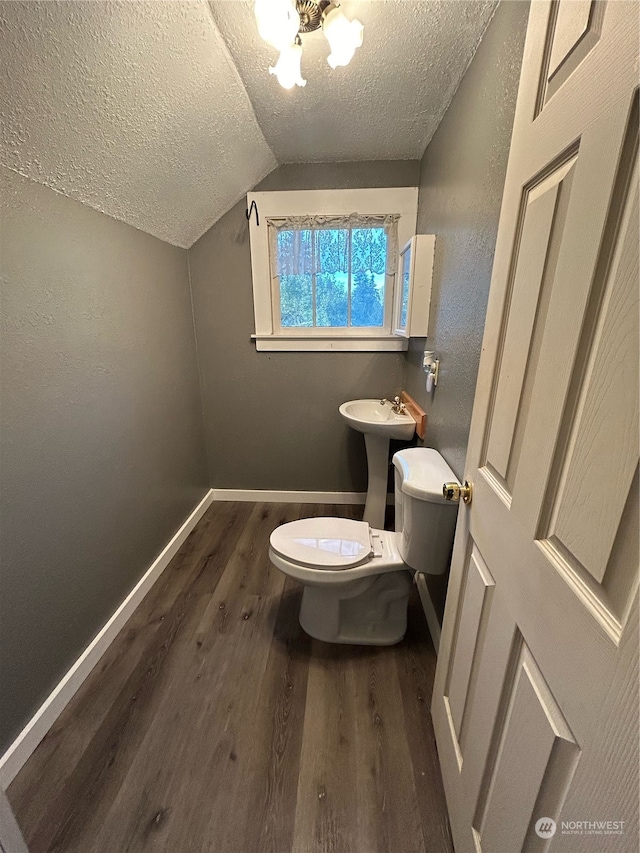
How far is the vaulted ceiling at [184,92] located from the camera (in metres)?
0.84

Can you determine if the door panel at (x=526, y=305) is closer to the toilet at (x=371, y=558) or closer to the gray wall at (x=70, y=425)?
the toilet at (x=371, y=558)

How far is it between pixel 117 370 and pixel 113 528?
0.69m

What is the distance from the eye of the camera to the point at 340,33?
95 centimetres

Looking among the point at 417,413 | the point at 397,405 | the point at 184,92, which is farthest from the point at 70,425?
the point at 397,405

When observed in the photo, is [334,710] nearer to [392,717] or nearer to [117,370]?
[392,717]

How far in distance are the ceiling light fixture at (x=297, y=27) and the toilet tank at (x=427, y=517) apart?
130 cm

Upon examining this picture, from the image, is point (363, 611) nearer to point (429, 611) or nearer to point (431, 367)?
point (429, 611)

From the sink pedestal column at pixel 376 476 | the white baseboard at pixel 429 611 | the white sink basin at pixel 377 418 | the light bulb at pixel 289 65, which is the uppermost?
the light bulb at pixel 289 65

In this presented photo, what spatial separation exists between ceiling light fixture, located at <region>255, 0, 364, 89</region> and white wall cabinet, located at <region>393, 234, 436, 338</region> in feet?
2.40

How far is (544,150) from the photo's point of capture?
0.57 m

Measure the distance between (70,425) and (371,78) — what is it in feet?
5.61

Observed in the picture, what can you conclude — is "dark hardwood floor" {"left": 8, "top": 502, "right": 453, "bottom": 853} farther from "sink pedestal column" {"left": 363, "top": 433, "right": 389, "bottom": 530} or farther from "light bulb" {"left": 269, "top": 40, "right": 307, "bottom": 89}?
"light bulb" {"left": 269, "top": 40, "right": 307, "bottom": 89}

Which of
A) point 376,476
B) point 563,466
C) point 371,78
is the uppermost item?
point 371,78

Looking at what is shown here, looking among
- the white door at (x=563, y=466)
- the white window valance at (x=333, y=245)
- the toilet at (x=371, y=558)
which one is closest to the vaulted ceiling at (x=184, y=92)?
the white window valance at (x=333, y=245)
